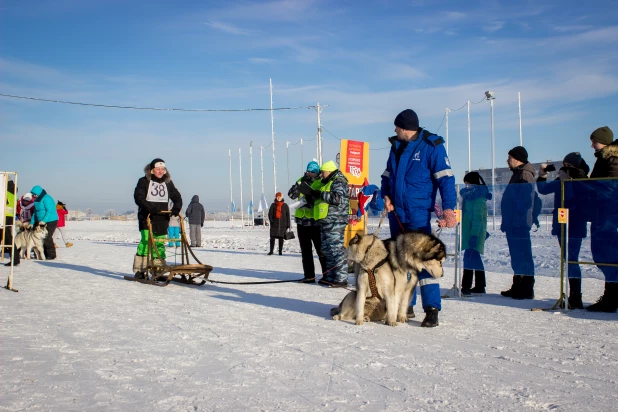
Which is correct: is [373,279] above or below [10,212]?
below

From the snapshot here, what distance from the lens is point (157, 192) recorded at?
10086 millimetres

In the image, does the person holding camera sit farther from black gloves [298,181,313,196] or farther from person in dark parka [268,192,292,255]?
person in dark parka [268,192,292,255]

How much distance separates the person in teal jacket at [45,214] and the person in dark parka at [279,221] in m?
5.90

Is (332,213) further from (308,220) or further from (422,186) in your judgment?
(422,186)

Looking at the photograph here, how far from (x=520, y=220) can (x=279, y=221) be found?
10265 millimetres

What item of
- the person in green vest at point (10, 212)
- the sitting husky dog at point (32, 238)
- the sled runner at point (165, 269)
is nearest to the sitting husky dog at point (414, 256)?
the sled runner at point (165, 269)

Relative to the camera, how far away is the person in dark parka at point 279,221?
56.7 feet

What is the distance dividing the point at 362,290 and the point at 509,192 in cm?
308

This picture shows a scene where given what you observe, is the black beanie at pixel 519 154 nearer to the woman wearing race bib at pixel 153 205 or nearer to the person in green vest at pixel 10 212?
the woman wearing race bib at pixel 153 205

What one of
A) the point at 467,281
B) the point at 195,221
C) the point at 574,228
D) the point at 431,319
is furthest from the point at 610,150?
the point at 195,221

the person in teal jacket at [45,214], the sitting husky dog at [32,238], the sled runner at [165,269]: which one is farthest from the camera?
the sitting husky dog at [32,238]

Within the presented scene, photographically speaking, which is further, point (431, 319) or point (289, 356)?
point (431, 319)

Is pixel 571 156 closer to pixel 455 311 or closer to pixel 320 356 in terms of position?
pixel 455 311

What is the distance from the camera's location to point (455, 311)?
704 centimetres
